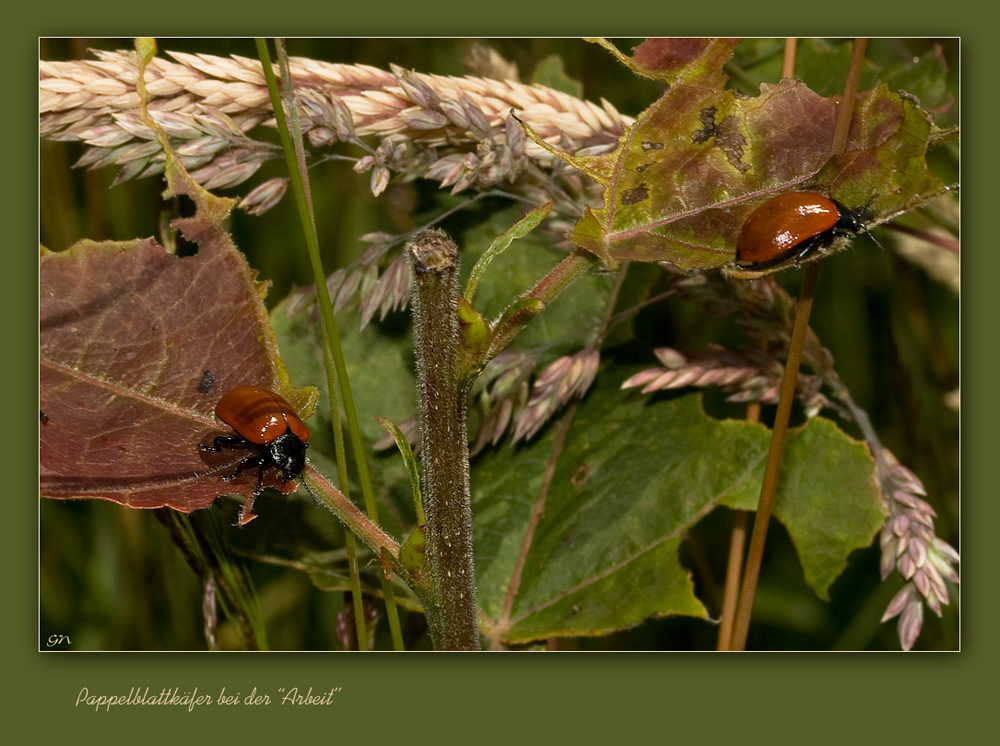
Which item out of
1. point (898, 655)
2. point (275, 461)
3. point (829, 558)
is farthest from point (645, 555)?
point (275, 461)

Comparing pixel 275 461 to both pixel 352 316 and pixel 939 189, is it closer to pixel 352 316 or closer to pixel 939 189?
pixel 352 316

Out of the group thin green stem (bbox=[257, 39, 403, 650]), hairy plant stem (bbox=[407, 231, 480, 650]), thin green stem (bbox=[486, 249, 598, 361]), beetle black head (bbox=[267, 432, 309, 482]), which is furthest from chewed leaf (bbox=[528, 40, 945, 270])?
beetle black head (bbox=[267, 432, 309, 482])

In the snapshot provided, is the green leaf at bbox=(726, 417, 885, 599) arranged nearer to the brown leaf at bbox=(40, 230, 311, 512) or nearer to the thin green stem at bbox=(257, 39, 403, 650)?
the thin green stem at bbox=(257, 39, 403, 650)

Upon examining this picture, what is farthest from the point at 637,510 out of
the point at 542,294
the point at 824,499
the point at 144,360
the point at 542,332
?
the point at 144,360

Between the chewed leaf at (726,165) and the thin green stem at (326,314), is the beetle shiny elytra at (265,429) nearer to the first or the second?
the thin green stem at (326,314)

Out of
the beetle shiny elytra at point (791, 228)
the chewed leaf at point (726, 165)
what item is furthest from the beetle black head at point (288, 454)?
the beetle shiny elytra at point (791, 228)

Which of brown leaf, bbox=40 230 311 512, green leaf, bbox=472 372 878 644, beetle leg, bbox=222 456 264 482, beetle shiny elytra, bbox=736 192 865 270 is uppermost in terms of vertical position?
beetle shiny elytra, bbox=736 192 865 270

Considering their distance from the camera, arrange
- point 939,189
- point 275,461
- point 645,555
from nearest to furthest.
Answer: point 939,189, point 275,461, point 645,555
